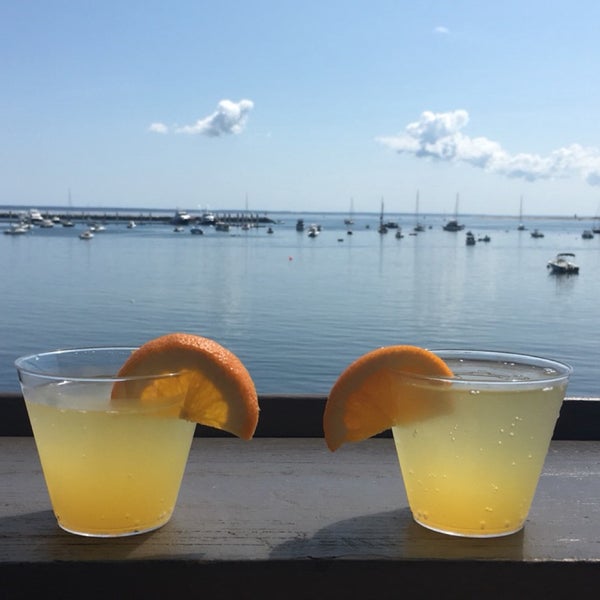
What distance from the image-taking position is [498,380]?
1125mm

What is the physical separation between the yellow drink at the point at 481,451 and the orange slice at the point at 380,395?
0.05ft

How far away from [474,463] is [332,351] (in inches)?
637

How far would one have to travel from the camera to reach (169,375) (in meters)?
1.09

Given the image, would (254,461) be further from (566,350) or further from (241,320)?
(241,320)

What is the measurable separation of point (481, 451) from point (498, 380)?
0.10 m

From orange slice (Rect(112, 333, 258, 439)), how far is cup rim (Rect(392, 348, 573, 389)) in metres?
0.23

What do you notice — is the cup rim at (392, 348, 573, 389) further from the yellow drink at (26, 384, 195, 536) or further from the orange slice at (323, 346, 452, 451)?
the yellow drink at (26, 384, 195, 536)

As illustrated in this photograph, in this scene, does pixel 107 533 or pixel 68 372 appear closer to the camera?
pixel 107 533

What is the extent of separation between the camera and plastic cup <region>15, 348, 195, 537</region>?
110 cm

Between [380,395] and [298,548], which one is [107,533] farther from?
[380,395]

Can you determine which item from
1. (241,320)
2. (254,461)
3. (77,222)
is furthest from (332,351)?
(77,222)

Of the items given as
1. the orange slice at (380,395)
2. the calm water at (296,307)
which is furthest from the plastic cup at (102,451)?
the calm water at (296,307)

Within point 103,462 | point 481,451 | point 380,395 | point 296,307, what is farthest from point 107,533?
point 296,307

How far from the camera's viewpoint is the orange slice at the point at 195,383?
1.10m
